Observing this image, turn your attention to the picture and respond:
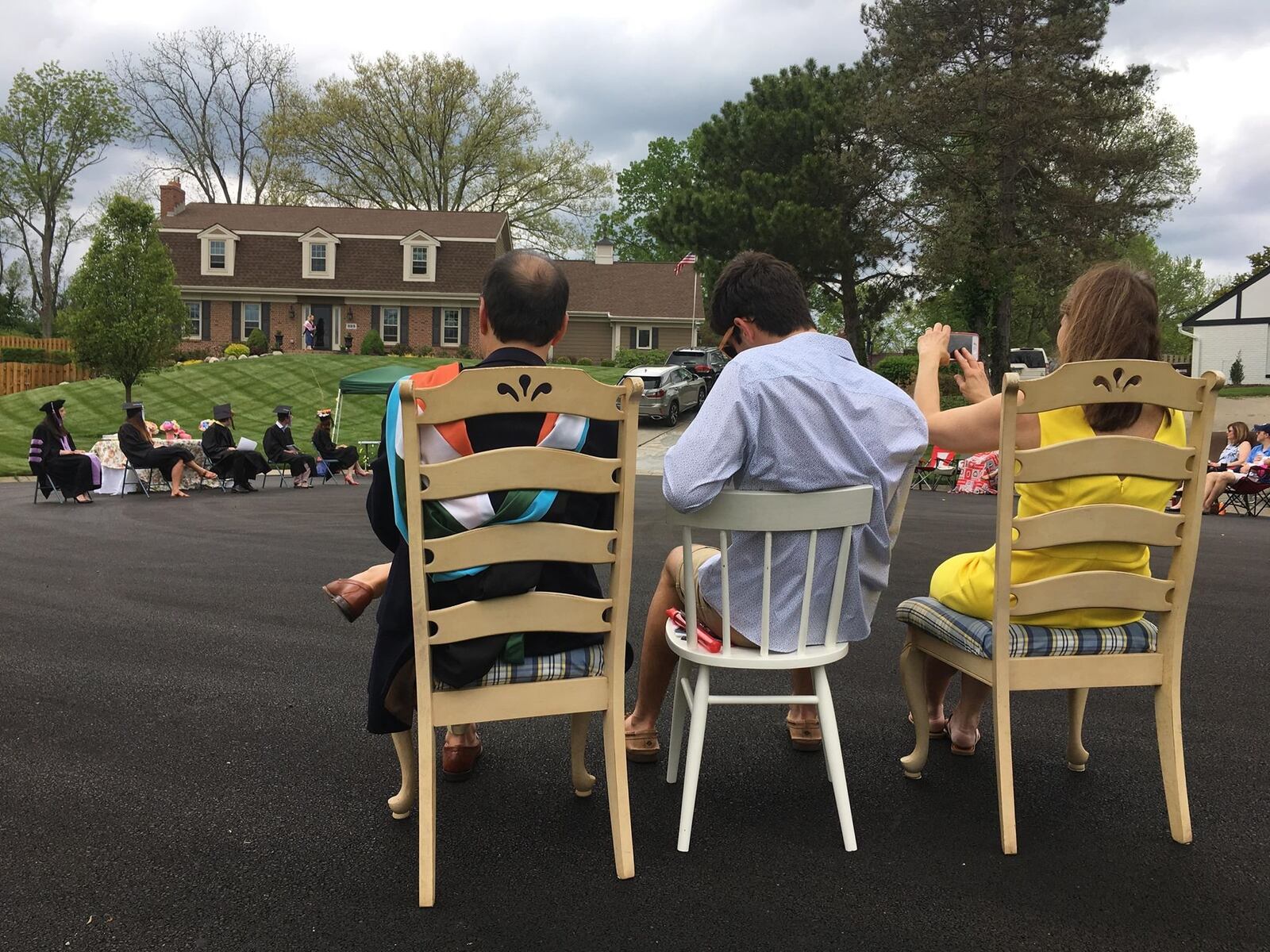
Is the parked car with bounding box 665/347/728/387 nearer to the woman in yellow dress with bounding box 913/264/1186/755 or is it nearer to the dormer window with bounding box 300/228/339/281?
the dormer window with bounding box 300/228/339/281

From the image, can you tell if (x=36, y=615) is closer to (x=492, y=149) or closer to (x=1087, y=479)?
(x=1087, y=479)

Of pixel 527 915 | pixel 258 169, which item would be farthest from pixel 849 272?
pixel 258 169

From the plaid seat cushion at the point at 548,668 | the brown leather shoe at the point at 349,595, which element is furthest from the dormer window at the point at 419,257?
the plaid seat cushion at the point at 548,668

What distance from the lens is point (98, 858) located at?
2.47 meters

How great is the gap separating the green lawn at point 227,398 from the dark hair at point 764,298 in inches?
893

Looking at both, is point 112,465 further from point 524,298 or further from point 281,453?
point 524,298

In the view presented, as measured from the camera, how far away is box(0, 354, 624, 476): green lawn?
2527cm

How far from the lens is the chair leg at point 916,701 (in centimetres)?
302

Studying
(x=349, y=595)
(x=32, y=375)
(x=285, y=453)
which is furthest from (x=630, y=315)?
(x=349, y=595)

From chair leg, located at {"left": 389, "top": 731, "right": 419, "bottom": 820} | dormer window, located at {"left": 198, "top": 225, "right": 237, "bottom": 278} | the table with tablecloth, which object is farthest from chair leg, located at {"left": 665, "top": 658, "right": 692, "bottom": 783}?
dormer window, located at {"left": 198, "top": 225, "right": 237, "bottom": 278}

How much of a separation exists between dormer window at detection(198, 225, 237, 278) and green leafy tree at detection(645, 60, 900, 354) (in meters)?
20.2

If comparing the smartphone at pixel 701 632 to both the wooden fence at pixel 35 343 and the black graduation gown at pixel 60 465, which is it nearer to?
the black graduation gown at pixel 60 465

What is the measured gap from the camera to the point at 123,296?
23.2 m

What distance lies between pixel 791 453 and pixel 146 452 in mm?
13884
